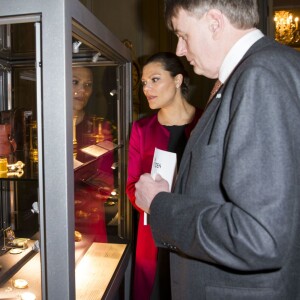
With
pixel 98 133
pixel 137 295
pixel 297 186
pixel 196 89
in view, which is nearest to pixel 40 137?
pixel 297 186

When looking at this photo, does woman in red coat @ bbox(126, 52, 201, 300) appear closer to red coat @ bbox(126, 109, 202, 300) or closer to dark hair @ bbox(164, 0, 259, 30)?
red coat @ bbox(126, 109, 202, 300)

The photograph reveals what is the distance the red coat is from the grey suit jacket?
1.03 m

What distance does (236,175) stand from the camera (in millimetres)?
732

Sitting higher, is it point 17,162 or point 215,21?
point 215,21

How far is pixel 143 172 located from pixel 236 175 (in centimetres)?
129

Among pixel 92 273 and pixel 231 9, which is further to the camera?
pixel 92 273

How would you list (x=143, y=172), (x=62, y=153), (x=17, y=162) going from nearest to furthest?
(x=62, y=153) < (x=17, y=162) < (x=143, y=172)

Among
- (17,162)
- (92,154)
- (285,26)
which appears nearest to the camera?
(17,162)

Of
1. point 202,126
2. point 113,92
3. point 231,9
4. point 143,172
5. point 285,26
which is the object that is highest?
point 285,26

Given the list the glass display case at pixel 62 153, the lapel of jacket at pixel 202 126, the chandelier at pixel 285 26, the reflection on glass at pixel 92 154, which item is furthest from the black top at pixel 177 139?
the chandelier at pixel 285 26

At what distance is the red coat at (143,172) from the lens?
1.97m

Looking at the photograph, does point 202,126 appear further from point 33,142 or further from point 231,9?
point 33,142

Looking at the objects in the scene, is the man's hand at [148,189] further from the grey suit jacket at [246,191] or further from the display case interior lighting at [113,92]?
the display case interior lighting at [113,92]

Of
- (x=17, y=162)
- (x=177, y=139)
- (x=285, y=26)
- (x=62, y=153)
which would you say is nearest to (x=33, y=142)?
(x=17, y=162)
